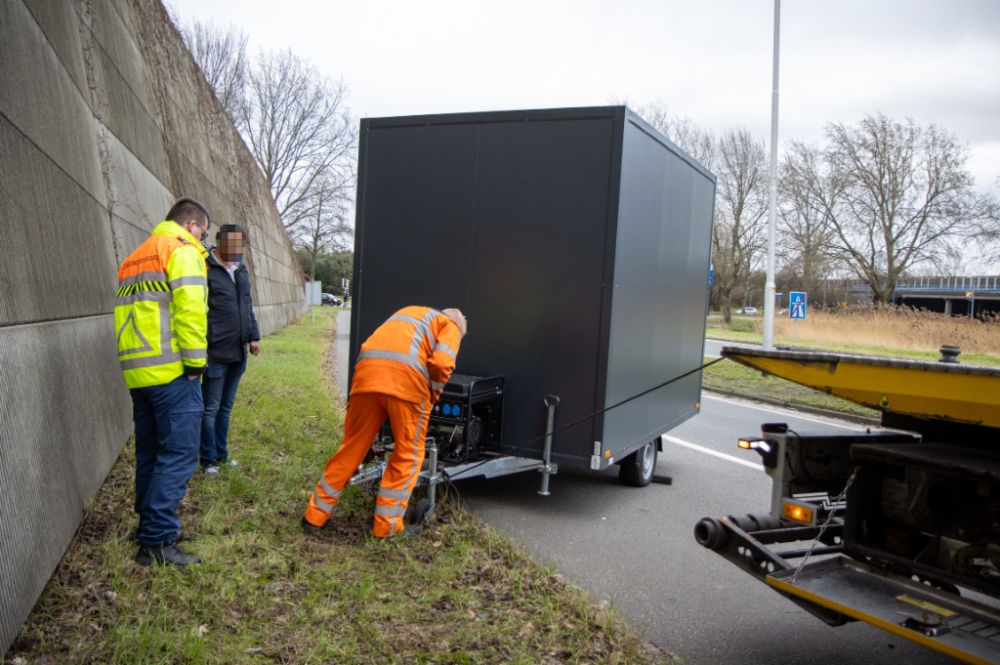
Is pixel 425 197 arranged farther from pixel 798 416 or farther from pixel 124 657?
pixel 798 416

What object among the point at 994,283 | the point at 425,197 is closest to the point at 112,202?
the point at 425,197

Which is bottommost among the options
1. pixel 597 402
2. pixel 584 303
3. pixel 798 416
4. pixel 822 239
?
pixel 798 416

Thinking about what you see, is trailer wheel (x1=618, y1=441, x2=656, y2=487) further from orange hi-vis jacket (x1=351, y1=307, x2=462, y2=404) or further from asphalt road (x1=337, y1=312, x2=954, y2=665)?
orange hi-vis jacket (x1=351, y1=307, x2=462, y2=404)

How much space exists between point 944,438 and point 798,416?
30.6ft

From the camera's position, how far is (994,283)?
55.7 metres

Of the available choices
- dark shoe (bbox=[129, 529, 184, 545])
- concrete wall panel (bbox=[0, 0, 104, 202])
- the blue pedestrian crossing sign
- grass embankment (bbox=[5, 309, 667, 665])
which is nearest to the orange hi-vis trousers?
grass embankment (bbox=[5, 309, 667, 665])

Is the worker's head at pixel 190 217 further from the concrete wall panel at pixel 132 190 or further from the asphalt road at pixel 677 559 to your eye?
the asphalt road at pixel 677 559

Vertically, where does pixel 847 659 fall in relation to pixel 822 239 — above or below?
below

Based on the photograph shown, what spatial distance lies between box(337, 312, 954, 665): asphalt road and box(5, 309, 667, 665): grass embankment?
0.44 meters

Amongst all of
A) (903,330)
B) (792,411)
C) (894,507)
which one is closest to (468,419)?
(894,507)

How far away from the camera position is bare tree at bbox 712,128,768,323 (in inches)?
1463

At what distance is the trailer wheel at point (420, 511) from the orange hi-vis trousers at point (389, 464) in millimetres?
264

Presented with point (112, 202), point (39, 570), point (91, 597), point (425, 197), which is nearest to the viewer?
point (39, 570)

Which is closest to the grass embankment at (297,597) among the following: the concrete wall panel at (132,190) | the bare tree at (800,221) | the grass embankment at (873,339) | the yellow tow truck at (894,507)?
the yellow tow truck at (894,507)
